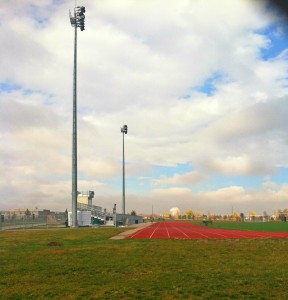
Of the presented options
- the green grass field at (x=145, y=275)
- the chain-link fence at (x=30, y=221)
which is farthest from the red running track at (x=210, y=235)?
the chain-link fence at (x=30, y=221)

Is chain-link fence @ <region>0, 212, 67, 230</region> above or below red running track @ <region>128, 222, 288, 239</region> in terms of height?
above

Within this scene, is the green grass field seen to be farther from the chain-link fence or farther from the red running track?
the chain-link fence

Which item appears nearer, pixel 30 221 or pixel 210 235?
pixel 210 235

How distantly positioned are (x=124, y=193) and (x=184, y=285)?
72.4m

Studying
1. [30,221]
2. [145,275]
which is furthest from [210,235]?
[30,221]

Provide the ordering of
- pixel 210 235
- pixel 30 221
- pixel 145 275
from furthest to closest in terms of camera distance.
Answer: pixel 30 221 → pixel 210 235 → pixel 145 275

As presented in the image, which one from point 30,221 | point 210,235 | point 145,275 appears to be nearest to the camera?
point 145,275

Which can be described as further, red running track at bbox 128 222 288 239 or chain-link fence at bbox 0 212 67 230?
chain-link fence at bbox 0 212 67 230

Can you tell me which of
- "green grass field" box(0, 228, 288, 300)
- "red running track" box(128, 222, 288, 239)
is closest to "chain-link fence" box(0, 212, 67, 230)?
"red running track" box(128, 222, 288, 239)

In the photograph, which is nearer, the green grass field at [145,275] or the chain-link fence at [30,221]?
the green grass field at [145,275]

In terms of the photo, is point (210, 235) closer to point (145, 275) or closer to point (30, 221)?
point (145, 275)

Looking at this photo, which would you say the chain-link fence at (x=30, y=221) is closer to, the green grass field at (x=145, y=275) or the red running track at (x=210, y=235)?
the red running track at (x=210, y=235)

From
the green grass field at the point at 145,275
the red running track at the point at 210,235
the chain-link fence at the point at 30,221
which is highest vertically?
the chain-link fence at the point at 30,221

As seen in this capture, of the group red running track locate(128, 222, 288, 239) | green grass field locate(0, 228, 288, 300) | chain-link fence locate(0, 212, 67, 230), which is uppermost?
chain-link fence locate(0, 212, 67, 230)
